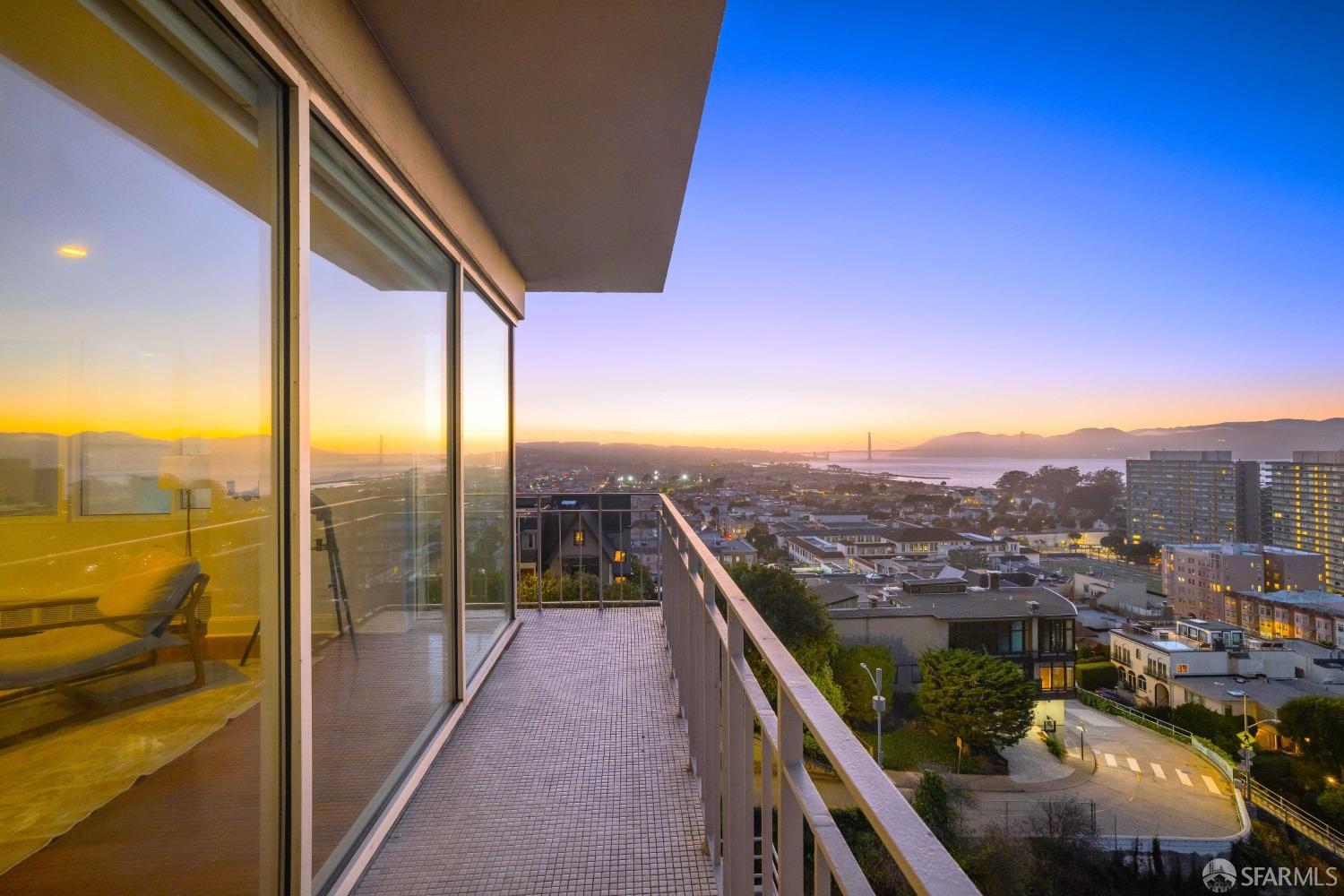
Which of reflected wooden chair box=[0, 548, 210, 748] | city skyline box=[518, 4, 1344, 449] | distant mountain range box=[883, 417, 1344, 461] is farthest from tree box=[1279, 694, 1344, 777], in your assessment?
reflected wooden chair box=[0, 548, 210, 748]

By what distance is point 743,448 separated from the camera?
25.2 meters

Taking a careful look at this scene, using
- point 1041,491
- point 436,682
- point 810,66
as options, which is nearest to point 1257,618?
point 1041,491

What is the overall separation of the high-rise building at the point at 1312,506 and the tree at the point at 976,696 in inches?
275

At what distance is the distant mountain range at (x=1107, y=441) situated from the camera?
25156 mm

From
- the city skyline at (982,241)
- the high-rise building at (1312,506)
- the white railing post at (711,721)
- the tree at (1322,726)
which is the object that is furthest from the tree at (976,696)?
the white railing post at (711,721)

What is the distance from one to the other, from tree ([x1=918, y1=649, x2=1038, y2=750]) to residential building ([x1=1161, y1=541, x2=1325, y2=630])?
5552 mm

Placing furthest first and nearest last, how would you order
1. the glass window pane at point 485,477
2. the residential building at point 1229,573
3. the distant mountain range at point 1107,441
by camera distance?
the distant mountain range at point 1107,441
the residential building at point 1229,573
the glass window pane at point 485,477

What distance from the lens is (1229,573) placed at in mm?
16000

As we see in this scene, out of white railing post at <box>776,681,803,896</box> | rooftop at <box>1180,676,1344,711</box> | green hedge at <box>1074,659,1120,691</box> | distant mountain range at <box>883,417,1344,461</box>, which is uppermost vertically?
distant mountain range at <box>883,417,1344,461</box>

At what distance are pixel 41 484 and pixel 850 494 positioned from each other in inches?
593

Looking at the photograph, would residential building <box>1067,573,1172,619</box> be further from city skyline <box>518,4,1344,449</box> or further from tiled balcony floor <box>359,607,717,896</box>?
tiled balcony floor <box>359,607,717,896</box>

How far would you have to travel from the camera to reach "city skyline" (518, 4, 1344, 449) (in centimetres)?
1275

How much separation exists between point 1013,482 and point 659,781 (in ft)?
70.6

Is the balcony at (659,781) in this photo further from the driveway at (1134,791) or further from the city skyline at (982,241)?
the driveway at (1134,791)
